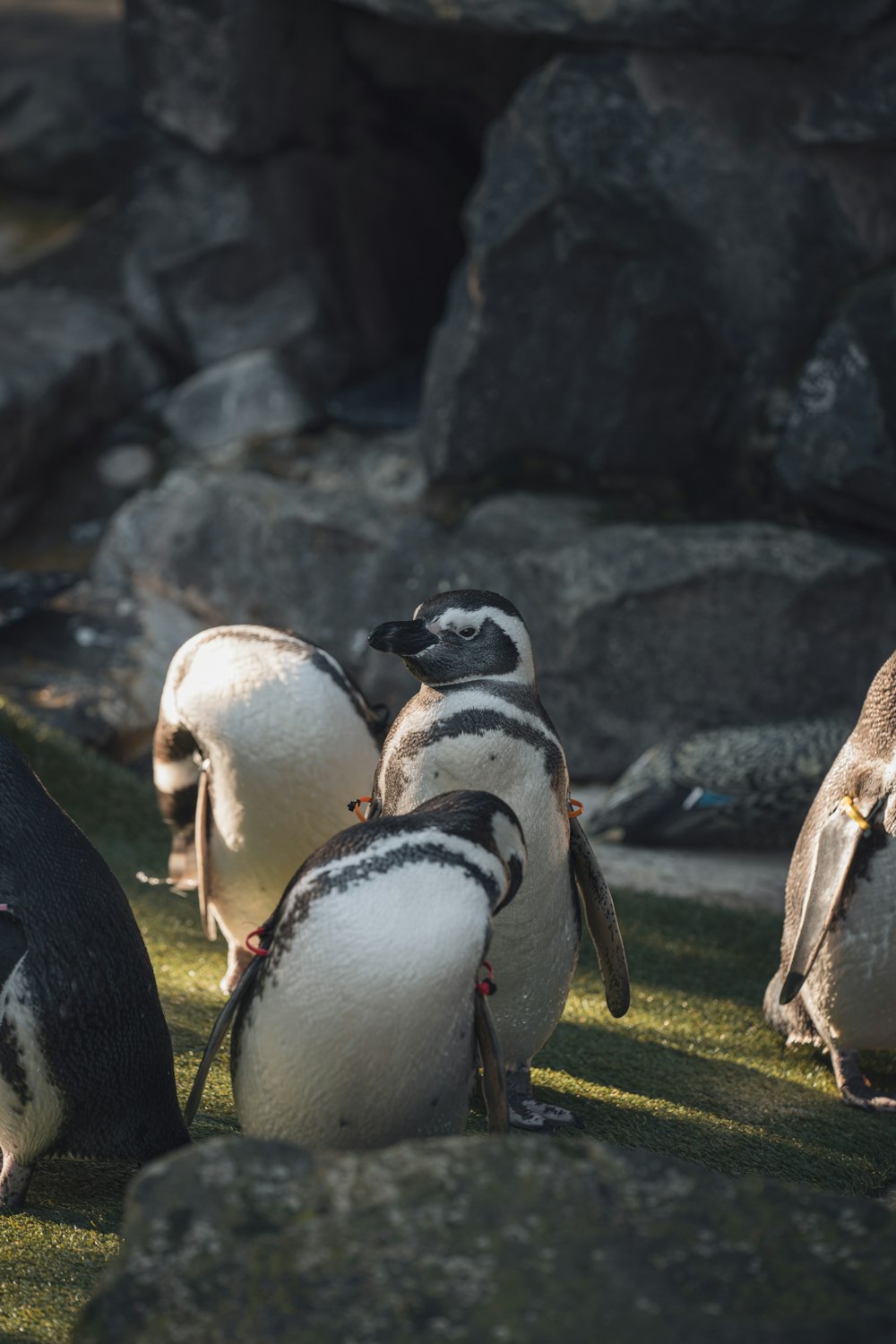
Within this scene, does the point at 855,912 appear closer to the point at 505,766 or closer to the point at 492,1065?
the point at 505,766

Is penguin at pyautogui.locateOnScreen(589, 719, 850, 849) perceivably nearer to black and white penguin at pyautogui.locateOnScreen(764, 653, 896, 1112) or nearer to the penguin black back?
black and white penguin at pyautogui.locateOnScreen(764, 653, 896, 1112)

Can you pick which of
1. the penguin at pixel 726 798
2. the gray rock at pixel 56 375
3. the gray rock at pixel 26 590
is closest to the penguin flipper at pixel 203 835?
the penguin at pixel 726 798

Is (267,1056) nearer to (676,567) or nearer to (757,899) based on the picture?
(757,899)

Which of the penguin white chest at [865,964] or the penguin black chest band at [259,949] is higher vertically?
the penguin black chest band at [259,949]

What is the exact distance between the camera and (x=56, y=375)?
250 inches

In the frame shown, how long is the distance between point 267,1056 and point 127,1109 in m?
0.26

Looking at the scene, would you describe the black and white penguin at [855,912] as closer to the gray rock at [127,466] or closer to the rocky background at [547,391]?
the rocky background at [547,391]

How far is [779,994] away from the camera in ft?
8.45

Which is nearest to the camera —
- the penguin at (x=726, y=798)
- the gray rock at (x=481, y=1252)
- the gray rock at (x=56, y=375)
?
the gray rock at (x=481, y=1252)

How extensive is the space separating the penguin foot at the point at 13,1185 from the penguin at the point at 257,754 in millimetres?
909

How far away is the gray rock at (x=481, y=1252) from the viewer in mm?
1166

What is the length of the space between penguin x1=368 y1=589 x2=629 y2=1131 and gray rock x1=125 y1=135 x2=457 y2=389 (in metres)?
4.55

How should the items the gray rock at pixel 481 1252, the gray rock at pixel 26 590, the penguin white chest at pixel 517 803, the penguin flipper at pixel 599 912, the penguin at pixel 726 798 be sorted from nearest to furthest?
the gray rock at pixel 481 1252 → the penguin white chest at pixel 517 803 → the penguin flipper at pixel 599 912 → the penguin at pixel 726 798 → the gray rock at pixel 26 590

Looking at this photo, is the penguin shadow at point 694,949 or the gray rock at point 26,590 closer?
the penguin shadow at point 694,949
